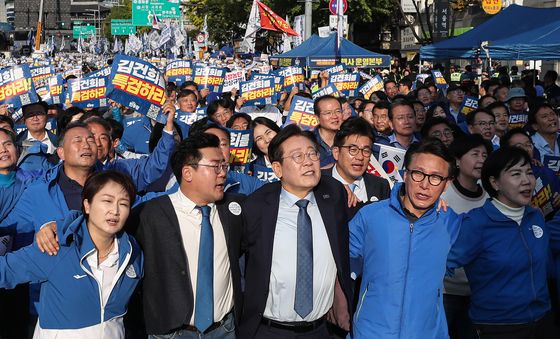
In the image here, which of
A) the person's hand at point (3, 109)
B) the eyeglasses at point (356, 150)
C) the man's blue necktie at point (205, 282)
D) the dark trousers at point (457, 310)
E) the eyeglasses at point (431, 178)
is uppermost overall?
the person's hand at point (3, 109)

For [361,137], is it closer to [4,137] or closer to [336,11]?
[4,137]

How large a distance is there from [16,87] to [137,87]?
2069 millimetres

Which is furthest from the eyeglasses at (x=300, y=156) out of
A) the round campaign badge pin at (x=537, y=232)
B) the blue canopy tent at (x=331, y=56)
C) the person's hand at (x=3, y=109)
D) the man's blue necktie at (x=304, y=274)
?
the blue canopy tent at (x=331, y=56)

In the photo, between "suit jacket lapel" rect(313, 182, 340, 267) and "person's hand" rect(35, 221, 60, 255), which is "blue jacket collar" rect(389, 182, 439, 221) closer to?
"suit jacket lapel" rect(313, 182, 340, 267)

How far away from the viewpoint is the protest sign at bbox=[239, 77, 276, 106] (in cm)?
1073

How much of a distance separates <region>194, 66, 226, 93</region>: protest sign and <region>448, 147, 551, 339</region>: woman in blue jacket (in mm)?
9876

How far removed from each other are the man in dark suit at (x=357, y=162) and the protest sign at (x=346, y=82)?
27.3 ft

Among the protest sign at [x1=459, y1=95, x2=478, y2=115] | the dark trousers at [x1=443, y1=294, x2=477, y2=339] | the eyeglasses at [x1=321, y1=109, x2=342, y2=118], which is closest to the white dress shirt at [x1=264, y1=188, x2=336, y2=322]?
the dark trousers at [x1=443, y1=294, x2=477, y2=339]

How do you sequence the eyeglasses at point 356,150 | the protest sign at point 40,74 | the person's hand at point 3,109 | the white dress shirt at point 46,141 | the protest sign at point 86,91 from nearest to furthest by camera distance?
1. the eyeglasses at point 356,150
2. the white dress shirt at point 46,141
3. the person's hand at point 3,109
4. the protest sign at point 86,91
5. the protest sign at point 40,74

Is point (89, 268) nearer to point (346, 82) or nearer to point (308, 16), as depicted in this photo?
point (346, 82)

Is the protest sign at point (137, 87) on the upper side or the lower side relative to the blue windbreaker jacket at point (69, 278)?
upper

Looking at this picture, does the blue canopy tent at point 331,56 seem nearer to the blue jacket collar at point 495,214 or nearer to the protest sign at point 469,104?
the protest sign at point 469,104

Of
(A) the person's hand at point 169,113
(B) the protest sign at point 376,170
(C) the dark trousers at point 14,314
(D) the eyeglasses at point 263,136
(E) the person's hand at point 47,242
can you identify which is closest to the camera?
(E) the person's hand at point 47,242

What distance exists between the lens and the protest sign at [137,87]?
621 centimetres
